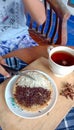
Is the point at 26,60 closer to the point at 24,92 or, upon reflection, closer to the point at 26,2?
the point at 24,92

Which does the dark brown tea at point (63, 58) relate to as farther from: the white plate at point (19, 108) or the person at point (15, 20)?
the person at point (15, 20)

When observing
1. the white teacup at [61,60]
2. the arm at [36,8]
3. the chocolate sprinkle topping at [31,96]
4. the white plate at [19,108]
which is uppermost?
the arm at [36,8]

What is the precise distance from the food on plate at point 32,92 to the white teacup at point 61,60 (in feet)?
0.21

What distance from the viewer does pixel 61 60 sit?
823mm

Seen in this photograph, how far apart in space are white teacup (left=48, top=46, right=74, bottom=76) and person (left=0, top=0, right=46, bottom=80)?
0.31m

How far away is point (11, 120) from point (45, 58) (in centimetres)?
30

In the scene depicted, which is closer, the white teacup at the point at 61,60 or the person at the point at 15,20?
the white teacup at the point at 61,60

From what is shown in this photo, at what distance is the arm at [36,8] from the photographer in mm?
1058

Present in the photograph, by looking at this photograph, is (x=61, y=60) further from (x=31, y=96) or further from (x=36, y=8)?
(x=36, y=8)

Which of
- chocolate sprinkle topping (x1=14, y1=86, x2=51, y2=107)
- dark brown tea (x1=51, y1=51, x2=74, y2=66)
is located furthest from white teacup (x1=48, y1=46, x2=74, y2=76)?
chocolate sprinkle topping (x1=14, y1=86, x2=51, y2=107)

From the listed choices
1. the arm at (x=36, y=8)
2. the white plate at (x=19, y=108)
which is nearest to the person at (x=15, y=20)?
the arm at (x=36, y=8)

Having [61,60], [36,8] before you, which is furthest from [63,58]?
[36,8]

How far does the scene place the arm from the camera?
1.06 metres

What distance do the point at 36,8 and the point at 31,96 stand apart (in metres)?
0.51
